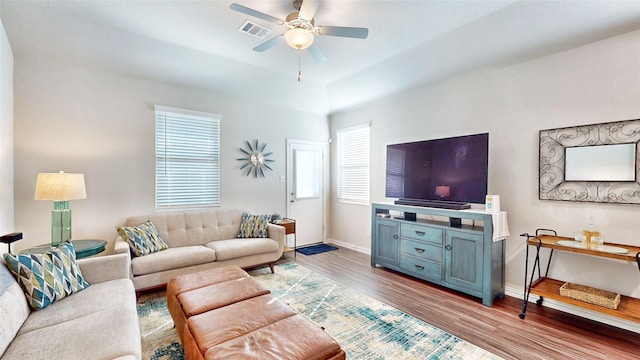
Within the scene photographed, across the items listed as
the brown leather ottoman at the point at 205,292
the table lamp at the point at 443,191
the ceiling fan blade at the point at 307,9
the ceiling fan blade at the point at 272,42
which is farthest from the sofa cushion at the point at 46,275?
the table lamp at the point at 443,191

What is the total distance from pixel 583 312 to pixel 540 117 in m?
1.97

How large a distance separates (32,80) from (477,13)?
4.77 meters

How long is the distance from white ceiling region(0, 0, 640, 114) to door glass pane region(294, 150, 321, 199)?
5.60 feet

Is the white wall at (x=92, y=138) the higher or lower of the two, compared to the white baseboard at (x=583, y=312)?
higher

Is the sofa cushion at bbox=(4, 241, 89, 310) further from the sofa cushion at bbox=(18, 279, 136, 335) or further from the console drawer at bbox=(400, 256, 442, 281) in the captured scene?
the console drawer at bbox=(400, 256, 442, 281)

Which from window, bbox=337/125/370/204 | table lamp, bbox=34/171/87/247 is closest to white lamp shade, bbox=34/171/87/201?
table lamp, bbox=34/171/87/247

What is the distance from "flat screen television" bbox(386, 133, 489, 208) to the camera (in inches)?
127

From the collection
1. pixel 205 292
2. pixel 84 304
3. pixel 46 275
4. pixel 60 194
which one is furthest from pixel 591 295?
pixel 60 194

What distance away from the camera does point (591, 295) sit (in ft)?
7.94

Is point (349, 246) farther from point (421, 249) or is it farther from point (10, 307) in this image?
point (10, 307)

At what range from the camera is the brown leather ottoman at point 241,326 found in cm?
147

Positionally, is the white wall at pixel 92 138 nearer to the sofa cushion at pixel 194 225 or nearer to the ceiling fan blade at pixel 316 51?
the sofa cushion at pixel 194 225

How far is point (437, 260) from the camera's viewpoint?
3404 millimetres

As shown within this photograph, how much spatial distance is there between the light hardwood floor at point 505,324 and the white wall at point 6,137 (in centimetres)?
353
